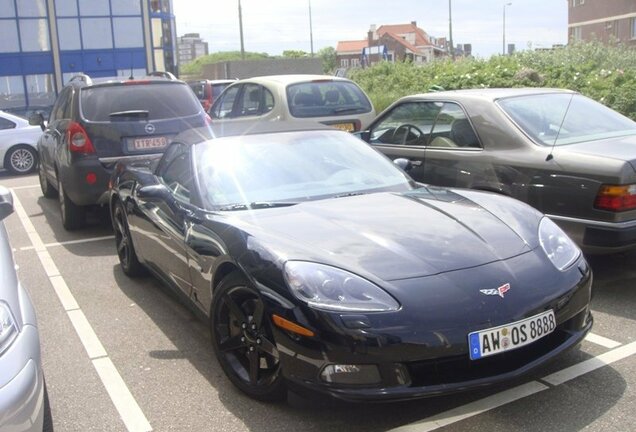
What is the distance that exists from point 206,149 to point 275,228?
1246mm

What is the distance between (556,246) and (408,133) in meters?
3.28

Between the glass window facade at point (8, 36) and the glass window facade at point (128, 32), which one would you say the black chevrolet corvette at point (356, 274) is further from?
the glass window facade at point (128, 32)

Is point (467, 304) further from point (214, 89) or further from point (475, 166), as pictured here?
point (214, 89)

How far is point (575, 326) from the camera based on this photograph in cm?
350

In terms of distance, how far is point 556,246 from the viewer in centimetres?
374

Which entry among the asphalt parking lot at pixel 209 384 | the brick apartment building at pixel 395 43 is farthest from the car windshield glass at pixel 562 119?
the brick apartment building at pixel 395 43

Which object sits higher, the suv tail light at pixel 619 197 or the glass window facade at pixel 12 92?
the glass window facade at pixel 12 92

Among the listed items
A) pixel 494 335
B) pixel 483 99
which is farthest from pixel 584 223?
pixel 494 335

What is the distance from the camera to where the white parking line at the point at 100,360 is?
348 centimetres

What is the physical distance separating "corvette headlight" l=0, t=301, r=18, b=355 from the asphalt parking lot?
0.90 metres

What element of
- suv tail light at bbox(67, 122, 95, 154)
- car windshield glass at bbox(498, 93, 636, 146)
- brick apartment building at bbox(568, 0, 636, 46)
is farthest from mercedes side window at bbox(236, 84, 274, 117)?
brick apartment building at bbox(568, 0, 636, 46)

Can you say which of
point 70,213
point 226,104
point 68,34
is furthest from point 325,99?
point 68,34

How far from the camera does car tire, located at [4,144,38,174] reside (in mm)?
14023

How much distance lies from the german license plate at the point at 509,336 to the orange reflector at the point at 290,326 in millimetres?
727
